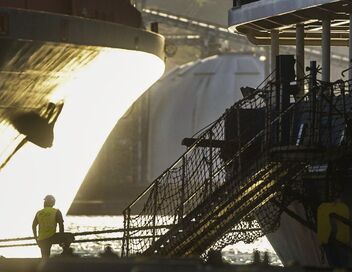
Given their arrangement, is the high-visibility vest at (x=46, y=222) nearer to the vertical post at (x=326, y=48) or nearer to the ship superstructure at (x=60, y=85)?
the ship superstructure at (x=60, y=85)

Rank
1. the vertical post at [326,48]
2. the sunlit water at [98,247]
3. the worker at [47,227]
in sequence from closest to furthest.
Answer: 1. the worker at [47,227]
2. the vertical post at [326,48]
3. the sunlit water at [98,247]

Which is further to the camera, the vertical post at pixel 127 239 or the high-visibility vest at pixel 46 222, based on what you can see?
the vertical post at pixel 127 239

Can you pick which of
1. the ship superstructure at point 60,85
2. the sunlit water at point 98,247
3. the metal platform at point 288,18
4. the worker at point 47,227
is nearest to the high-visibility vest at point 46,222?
the worker at point 47,227

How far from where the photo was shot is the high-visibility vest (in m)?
25.1

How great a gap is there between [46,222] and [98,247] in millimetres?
39931

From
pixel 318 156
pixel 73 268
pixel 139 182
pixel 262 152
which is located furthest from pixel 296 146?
pixel 139 182

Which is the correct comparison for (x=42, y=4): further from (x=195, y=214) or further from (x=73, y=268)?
(x=73, y=268)

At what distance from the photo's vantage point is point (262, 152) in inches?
975

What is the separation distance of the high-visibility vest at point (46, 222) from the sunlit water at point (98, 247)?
73 cm

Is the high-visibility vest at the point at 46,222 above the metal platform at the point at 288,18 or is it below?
below

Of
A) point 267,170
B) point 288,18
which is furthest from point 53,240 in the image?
point 288,18

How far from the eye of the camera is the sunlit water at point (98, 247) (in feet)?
106

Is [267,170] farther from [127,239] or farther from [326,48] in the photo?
[326,48]

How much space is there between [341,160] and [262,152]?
139 cm
